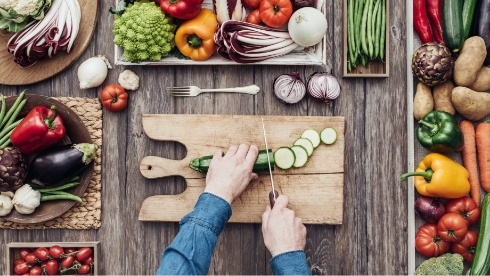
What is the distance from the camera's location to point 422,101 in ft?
8.91

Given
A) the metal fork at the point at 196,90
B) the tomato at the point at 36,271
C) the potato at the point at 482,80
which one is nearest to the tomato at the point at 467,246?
the potato at the point at 482,80

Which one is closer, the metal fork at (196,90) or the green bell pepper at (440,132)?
the green bell pepper at (440,132)

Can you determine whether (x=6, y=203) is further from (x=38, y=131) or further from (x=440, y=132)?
(x=440, y=132)

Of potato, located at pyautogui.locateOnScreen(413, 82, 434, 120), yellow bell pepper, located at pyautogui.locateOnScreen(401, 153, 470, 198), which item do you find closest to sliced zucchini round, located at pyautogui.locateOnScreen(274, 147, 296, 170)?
yellow bell pepper, located at pyautogui.locateOnScreen(401, 153, 470, 198)

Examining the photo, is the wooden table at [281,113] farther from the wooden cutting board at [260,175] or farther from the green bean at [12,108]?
the green bean at [12,108]

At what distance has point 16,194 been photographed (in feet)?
8.88

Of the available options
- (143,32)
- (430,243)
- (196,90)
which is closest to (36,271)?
(196,90)

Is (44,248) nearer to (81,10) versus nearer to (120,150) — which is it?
(120,150)

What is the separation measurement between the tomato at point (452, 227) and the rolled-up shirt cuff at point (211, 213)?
1091mm

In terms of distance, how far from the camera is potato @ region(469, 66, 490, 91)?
2.65 m

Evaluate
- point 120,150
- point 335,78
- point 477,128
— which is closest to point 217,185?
point 120,150

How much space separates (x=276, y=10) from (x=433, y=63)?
81cm

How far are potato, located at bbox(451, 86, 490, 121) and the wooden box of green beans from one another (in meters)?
0.36

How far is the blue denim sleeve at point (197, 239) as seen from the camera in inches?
92.8
